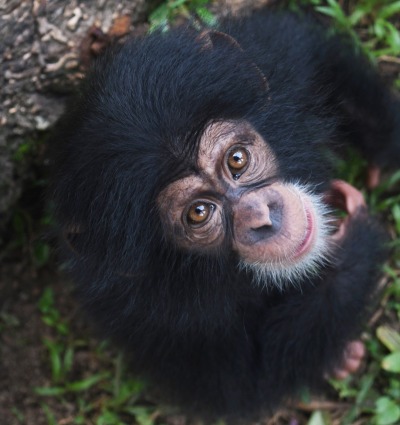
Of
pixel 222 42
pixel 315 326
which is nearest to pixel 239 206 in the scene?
pixel 222 42

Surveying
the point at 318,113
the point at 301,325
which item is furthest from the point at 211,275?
the point at 318,113

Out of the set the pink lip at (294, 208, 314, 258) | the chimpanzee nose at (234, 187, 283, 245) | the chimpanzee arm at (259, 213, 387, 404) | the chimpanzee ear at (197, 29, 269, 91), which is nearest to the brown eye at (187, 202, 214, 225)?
the chimpanzee nose at (234, 187, 283, 245)

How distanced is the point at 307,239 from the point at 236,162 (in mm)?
502

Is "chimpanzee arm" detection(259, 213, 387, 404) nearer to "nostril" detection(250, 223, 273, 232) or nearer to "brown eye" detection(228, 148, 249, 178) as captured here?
"nostril" detection(250, 223, 273, 232)

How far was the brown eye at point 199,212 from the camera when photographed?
10.1 ft

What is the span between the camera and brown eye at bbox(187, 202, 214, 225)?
3076 mm

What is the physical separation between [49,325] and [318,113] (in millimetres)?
2376

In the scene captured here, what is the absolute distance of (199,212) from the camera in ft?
10.1

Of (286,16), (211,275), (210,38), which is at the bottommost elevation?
(211,275)

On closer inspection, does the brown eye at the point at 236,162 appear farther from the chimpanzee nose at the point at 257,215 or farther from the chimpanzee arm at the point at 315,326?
the chimpanzee arm at the point at 315,326

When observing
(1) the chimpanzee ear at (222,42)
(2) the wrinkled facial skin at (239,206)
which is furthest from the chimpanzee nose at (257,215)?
(1) the chimpanzee ear at (222,42)

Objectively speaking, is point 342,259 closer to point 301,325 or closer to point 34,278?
point 301,325

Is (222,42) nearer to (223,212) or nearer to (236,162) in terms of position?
(236,162)

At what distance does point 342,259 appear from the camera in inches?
155
